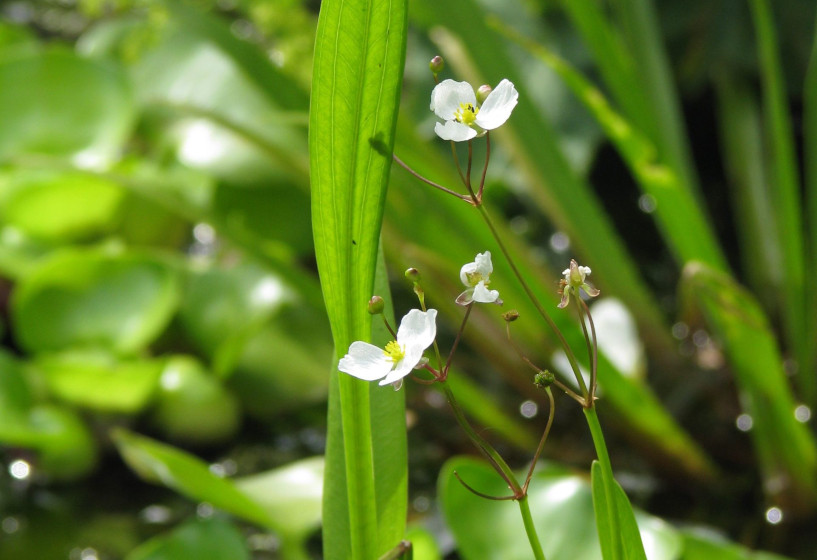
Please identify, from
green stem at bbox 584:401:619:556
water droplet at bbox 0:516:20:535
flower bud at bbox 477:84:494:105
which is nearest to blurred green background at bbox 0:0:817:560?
water droplet at bbox 0:516:20:535

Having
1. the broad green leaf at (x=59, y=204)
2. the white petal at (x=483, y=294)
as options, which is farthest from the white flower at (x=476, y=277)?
the broad green leaf at (x=59, y=204)

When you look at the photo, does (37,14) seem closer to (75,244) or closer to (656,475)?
(75,244)

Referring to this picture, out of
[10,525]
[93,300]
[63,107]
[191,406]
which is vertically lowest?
[10,525]

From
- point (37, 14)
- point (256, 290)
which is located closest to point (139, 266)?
point (256, 290)

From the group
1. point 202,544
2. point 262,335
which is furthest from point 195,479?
point 262,335

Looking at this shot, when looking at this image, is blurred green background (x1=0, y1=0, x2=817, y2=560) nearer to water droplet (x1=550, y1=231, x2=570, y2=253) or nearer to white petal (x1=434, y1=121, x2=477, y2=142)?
water droplet (x1=550, y1=231, x2=570, y2=253)

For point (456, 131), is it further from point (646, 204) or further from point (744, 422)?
point (646, 204)

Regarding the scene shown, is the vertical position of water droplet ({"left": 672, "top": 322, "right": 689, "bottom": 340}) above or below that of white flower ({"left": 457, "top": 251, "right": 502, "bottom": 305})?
above
